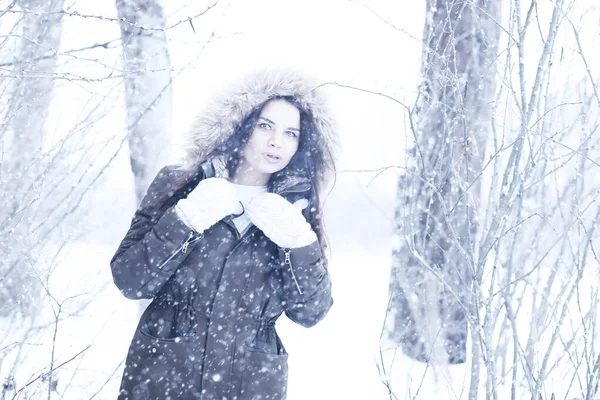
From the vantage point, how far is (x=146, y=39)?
13.6ft

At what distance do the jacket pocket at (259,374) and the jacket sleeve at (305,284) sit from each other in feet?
0.58

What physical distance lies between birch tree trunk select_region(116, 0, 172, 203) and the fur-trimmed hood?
6.40 ft

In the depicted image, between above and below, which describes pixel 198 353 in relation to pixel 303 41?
below

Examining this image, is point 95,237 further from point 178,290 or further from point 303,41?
point 178,290

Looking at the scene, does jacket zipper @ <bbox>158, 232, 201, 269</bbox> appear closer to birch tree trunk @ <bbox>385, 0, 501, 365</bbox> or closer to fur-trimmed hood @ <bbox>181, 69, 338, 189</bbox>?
fur-trimmed hood @ <bbox>181, 69, 338, 189</bbox>

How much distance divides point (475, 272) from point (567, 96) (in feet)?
7.26

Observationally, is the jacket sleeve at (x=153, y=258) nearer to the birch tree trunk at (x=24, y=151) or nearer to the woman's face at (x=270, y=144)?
the woman's face at (x=270, y=144)

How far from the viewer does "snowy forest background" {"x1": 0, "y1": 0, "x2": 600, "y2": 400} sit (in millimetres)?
2186

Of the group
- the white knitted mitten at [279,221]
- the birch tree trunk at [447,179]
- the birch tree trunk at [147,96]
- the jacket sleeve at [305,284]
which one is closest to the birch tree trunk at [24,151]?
the birch tree trunk at [147,96]

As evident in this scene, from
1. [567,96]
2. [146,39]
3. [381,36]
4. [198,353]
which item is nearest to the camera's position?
[198,353]

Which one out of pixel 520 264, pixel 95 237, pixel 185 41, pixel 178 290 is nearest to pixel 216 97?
pixel 178 290

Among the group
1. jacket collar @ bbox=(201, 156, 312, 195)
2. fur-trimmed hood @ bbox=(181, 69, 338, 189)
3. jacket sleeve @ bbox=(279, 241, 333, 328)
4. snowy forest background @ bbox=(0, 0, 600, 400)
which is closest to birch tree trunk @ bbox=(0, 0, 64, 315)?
snowy forest background @ bbox=(0, 0, 600, 400)

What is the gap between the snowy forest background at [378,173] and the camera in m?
2.19

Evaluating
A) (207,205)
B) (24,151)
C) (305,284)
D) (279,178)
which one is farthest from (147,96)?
(305,284)
